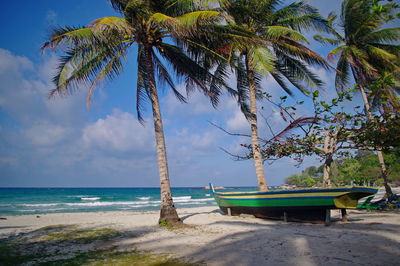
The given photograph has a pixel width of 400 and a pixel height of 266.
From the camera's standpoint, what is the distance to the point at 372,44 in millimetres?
12812

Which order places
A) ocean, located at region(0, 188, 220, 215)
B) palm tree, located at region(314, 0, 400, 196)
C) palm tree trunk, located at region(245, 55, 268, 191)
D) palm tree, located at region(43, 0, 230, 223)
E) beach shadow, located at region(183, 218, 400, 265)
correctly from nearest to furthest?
beach shadow, located at region(183, 218, 400, 265), palm tree, located at region(43, 0, 230, 223), palm tree trunk, located at region(245, 55, 268, 191), palm tree, located at region(314, 0, 400, 196), ocean, located at region(0, 188, 220, 215)

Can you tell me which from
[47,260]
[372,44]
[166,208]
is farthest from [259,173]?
[372,44]

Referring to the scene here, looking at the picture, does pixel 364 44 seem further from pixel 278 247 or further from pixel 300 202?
pixel 278 247

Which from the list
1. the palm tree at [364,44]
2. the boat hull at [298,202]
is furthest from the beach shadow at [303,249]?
the palm tree at [364,44]

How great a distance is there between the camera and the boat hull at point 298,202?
698 cm

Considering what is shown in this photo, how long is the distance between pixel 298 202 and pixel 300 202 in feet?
0.24

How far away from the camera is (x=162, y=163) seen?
Answer: 778 centimetres

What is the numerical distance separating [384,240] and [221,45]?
21.6ft

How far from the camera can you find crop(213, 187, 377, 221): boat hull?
6.98 metres

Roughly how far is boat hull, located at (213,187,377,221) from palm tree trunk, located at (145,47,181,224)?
2.92 meters

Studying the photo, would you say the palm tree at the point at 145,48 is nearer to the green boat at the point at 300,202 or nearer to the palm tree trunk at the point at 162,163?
the palm tree trunk at the point at 162,163

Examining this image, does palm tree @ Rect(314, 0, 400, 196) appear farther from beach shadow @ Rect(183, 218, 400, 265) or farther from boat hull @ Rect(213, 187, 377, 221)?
beach shadow @ Rect(183, 218, 400, 265)

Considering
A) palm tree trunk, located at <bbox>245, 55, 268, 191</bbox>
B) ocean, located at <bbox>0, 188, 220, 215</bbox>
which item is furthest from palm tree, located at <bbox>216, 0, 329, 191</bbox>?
ocean, located at <bbox>0, 188, 220, 215</bbox>

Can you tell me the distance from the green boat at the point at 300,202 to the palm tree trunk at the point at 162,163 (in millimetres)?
2932
